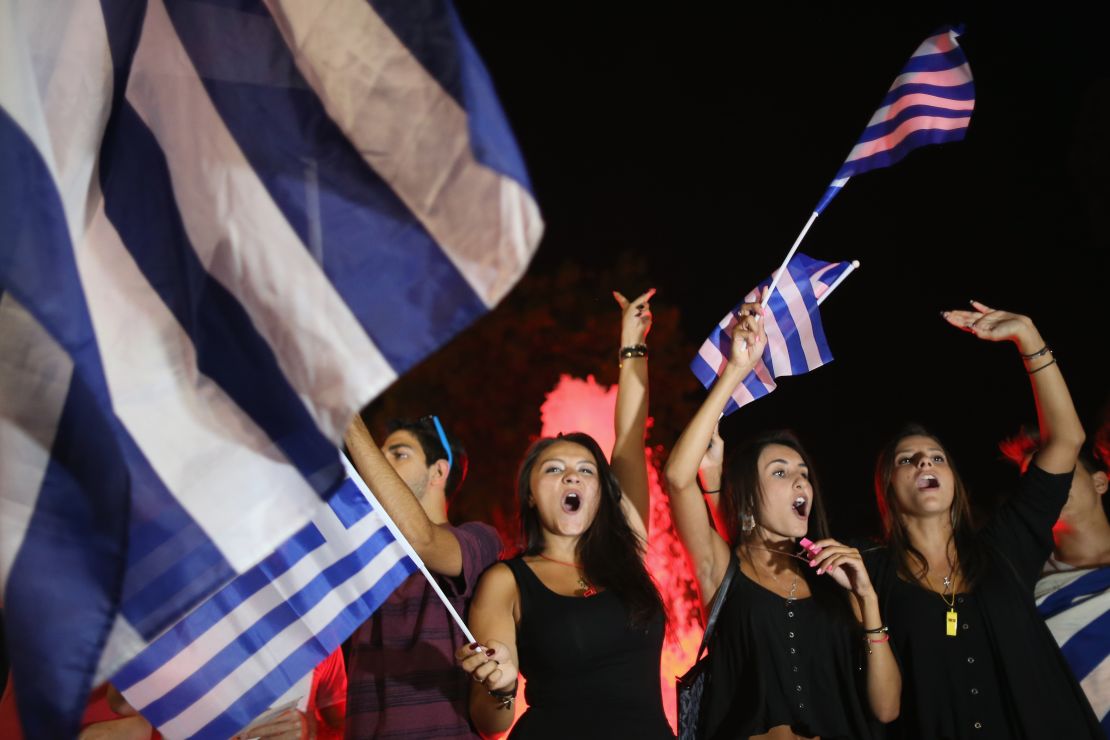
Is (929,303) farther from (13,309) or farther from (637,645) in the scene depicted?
(13,309)

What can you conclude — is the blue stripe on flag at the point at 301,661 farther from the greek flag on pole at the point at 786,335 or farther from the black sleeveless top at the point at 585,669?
the greek flag on pole at the point at 786,335

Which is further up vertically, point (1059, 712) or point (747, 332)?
point (747, 332)

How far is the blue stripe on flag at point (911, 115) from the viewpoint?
4320 mm

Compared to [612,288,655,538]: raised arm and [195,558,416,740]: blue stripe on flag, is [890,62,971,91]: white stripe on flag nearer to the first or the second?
[612,288,655,538]: raised arm

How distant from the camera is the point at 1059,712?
367 centimetres

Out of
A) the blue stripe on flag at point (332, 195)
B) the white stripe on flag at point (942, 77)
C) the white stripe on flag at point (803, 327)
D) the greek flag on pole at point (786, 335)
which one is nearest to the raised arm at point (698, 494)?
the greek flag on pole at point (786, 335)

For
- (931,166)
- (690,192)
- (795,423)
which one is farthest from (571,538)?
(690,192)

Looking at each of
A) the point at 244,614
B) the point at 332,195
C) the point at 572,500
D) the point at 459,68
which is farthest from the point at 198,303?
the point at 572,500

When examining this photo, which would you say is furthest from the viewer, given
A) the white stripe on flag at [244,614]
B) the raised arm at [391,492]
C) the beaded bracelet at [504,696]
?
the raised arm at [391,492]

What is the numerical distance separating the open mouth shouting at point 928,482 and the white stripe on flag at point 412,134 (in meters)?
2.72

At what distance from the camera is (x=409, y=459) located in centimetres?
446

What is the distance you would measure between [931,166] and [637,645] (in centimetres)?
747

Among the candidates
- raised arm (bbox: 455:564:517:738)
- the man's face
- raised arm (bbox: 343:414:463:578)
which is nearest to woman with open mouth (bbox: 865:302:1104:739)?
raised arm (bbox: 455:564:517:738)

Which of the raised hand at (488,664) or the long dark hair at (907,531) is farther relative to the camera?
the long dark hair at (907,531)
